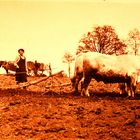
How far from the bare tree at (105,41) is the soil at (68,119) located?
33.4 meters

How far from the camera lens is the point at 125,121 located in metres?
8.73

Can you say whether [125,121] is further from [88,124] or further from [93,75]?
[93,75]

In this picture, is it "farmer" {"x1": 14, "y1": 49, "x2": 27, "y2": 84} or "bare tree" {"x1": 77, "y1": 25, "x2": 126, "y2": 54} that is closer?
"farmer" {"x1": 14, "y1": 49, "x2": 27, "y2": 84}

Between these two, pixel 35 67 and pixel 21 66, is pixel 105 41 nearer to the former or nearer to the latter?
pixel 35 67

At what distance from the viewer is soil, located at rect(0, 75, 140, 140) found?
807cm

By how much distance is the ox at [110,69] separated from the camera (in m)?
12.8

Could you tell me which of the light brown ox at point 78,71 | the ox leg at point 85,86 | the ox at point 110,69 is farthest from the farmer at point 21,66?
the ox at point 110,69

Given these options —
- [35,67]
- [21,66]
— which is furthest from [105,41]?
[21,66]

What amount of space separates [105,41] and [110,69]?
31.9 m

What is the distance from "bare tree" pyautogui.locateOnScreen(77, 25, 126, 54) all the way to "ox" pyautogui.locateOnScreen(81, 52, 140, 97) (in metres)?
30.4

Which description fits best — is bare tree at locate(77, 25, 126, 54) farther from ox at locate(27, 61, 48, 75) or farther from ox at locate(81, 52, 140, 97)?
ox at locate(81, 52, 140, 97)

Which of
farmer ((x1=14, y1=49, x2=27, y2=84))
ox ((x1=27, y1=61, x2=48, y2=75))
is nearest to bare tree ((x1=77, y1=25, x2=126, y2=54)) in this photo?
ox ((x1=27, y1=61, x2=48, y2=75))

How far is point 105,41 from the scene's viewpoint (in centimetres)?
4447

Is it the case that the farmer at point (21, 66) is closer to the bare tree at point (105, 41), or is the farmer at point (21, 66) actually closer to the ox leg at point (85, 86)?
the ox leg at point (85, 86)
